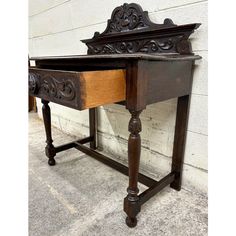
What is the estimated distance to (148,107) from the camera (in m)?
1.29

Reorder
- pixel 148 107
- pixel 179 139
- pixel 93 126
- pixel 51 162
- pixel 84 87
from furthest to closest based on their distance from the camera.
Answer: pixel 93 126 < pixel 51 162 < pixel 148 107 < pixel 179 139 < pixel 84 87

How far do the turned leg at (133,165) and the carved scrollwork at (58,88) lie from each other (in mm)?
241

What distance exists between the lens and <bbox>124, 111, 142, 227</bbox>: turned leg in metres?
0.82

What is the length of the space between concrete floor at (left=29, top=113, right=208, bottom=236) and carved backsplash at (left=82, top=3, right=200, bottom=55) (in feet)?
2.46

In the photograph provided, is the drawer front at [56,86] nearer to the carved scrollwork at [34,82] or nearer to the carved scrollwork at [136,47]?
the carved scrollwork at [34,82]

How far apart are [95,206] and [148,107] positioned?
0.63 metres

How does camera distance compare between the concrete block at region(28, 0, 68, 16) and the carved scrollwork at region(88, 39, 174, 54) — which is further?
the concrete block at region(28, 0, 68, 16)

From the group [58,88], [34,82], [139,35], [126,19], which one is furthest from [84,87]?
[126,19]

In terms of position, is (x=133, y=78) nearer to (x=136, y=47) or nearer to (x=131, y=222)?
(x=136, y=47)

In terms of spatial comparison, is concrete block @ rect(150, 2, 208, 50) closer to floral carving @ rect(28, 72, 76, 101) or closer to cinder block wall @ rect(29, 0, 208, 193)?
cinder block wall @ rect(29, 0, 208, 193)

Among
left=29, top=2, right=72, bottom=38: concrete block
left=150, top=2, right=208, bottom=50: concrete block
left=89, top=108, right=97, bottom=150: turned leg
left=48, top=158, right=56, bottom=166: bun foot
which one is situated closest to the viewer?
left=150, top=2, right=208, bottom=50: concrete block

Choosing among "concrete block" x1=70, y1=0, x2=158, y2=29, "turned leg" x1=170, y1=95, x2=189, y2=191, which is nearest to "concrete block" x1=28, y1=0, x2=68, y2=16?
"concrete block" x1=70, y1=0, x2=158, y2=29

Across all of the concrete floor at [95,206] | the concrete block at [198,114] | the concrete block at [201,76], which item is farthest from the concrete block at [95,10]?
the concrete floor at [95,206]

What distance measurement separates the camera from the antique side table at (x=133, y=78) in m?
0.70
